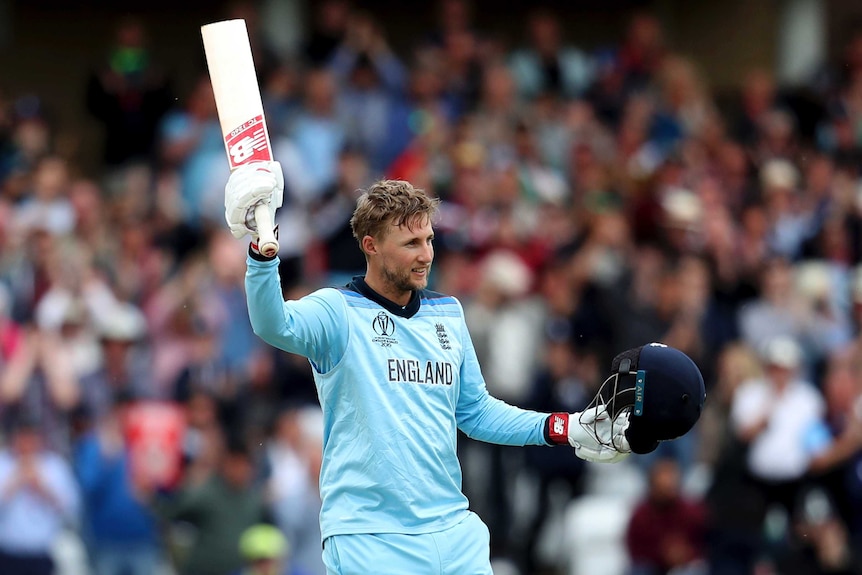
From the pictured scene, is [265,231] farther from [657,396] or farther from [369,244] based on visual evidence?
[657,396]

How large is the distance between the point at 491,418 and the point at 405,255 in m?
0.92

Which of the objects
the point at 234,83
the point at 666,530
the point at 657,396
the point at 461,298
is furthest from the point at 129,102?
the point at 657,396

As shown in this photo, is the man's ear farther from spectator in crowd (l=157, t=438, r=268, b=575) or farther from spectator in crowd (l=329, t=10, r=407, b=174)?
spectator in crowd (l=329, t=10, r=407, b=174)

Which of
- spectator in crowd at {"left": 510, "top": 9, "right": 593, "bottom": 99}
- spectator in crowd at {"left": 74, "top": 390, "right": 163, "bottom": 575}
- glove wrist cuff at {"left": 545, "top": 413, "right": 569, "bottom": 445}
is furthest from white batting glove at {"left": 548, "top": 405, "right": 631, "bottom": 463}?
spectator in crowd at {"left": 510, "top": 9, "right": 593, "bottom": 99}

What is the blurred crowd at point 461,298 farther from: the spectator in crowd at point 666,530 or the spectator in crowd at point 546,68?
the spectator in crowd at point 546,68

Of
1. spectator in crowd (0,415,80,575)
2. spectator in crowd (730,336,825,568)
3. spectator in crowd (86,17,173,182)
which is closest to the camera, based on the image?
spectator in crowd (0,415,80,575)

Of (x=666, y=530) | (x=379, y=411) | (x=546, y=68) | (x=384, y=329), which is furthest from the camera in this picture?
(x=546, y=68)

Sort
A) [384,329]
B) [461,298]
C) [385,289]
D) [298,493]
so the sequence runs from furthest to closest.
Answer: [461,298] → [298,493] → [385,289] → [384,329]

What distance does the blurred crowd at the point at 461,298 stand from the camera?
42.4 feet

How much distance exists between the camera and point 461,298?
46.4 feet

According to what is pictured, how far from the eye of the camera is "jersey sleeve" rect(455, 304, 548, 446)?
7.18m

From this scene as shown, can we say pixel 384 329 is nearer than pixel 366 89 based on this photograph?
Yes

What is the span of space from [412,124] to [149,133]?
8.71ft

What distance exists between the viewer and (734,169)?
16.6 metres
